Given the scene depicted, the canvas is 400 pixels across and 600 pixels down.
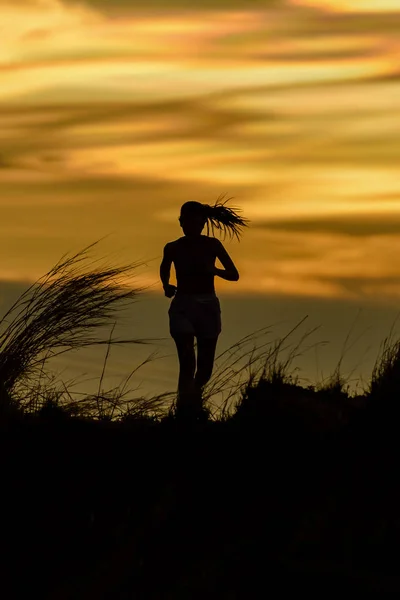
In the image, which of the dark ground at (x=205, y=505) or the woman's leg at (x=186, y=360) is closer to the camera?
the dark ground at (x=205, y=505)

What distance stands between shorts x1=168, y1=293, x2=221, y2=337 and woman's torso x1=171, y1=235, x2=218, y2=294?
0.07 m

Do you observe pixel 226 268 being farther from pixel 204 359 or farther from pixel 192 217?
pixel 204 359

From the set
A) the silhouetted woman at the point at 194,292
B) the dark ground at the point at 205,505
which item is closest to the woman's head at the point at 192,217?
the silhouetted woman at the point at 194,292

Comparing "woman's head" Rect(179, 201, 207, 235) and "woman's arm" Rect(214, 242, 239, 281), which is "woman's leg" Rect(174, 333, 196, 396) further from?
"woman's head" Rect(179, 201, 207, 235)

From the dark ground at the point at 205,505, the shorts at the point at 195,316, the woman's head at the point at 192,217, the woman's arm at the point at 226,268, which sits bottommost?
the dark ground at the point at 205,505

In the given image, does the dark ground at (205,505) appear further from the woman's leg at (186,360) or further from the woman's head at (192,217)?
the woman's head at (192,217)

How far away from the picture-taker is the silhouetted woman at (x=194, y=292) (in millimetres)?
9109

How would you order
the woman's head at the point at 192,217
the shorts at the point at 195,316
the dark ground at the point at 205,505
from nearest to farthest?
the dark ground at the point at 205,505
the shorts at the point at 195,316
the woman's head at the point at 192,217

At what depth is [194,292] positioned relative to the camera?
9.15 m

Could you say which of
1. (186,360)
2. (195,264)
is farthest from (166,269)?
(186,360)

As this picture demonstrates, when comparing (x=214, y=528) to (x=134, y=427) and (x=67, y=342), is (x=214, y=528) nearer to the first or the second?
(x=134, y=427)

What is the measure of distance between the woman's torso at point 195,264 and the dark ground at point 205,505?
127cm

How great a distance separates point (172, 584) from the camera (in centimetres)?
639

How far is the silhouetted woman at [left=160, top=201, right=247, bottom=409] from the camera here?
911cm
